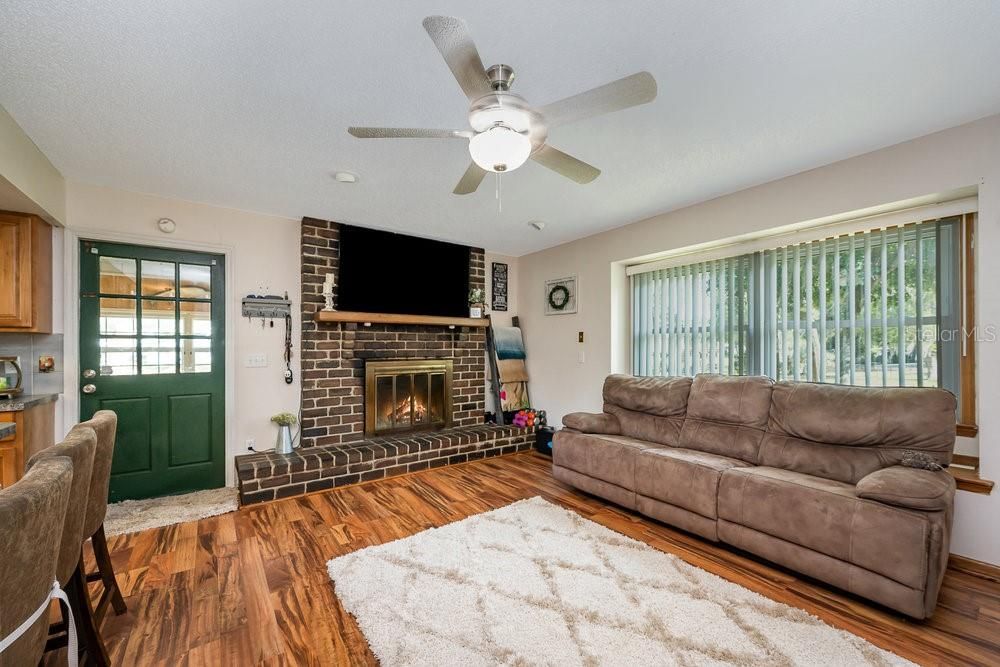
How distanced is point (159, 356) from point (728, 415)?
458 centimetres

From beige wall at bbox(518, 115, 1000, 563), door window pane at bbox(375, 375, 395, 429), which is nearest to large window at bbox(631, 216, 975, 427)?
beige wall at bbox(518, 115, 1000, 563)

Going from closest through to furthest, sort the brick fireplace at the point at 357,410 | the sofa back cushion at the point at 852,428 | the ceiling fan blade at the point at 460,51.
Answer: the ceiling fan blade at the point at 460,51
the sofa back cushion at the point at 852,428
the brick fireplace at the point at 357,410

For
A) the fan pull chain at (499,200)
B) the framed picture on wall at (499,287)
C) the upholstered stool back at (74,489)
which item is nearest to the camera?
the upholstered stool back at (74,489)

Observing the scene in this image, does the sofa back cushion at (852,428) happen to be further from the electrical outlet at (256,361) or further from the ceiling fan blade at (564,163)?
the electrical outlet at (256,361)

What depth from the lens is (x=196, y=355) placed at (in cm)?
360

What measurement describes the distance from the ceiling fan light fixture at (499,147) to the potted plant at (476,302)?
3.40 meters

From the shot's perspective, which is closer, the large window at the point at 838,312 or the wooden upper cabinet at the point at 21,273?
the large window at the point at 838,312

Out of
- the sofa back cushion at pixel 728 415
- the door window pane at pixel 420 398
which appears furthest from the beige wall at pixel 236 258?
the sofa back cushion at pixel 728 415

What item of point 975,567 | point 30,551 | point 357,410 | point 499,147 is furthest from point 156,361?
point 975,567

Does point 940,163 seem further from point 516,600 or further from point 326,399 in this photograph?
point 326,399

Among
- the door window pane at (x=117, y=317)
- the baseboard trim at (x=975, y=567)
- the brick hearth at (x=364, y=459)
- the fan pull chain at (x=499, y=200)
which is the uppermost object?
the fan pull chain at (x=499, y=200)

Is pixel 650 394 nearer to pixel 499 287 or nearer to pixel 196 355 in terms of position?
pixel 499 287

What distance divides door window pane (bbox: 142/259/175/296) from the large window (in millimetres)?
4514

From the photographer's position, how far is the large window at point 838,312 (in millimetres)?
2580
